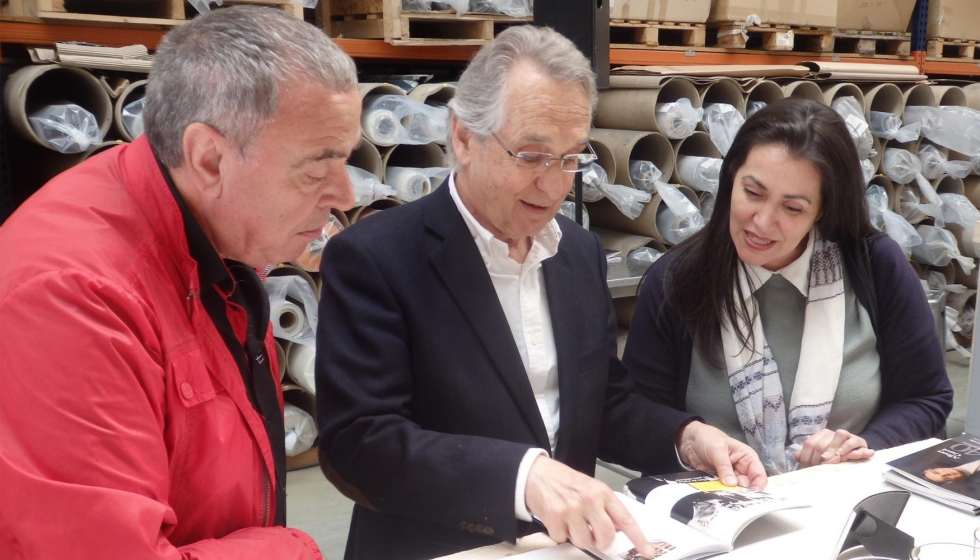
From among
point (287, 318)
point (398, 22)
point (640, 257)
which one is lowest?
point (287, 318)

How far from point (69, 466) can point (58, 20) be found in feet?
7.66

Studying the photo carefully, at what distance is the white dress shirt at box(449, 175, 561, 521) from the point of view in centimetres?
177

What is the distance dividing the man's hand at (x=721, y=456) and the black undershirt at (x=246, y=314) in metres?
0.82

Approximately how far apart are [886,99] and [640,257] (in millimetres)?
1976

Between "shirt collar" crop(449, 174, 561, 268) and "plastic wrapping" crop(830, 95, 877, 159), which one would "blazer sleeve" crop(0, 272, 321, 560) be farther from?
"plastic wrapping" crop(830, 95, 877, 159)

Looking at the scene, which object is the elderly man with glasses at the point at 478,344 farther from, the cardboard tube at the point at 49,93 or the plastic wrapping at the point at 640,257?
the plastic wrapping at the point at 640,257

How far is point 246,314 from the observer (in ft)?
4.57

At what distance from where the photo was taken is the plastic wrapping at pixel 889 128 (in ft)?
15.4

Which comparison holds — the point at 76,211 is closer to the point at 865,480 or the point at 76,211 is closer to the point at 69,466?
the point at 69,466

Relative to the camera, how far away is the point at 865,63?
4.97m

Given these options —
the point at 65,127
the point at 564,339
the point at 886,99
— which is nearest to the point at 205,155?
the point at 564,339

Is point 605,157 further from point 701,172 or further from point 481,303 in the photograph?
point 481,303

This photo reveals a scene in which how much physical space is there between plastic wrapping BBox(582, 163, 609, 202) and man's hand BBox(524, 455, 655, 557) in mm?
2550

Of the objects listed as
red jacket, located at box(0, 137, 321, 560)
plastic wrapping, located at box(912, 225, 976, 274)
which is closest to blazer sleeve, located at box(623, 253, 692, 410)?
red jacket, located at box(0, 137, 321, 560)
